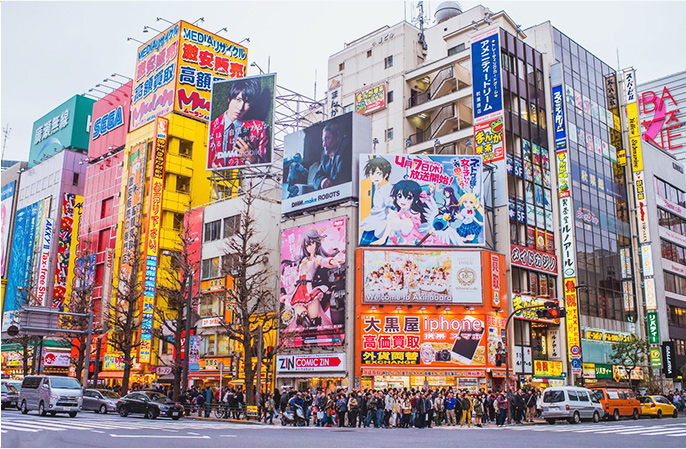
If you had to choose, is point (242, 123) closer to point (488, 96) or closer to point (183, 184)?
point (183, 184)

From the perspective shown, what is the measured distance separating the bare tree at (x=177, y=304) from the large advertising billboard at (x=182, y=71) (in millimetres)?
11304

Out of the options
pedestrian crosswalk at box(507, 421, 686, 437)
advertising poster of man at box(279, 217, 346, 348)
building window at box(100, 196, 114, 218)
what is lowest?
pedestrian crosswalk at box(507, 421, 686, 437)

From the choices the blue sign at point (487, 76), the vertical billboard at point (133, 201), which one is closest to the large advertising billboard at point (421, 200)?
the blue sign at point (487, 76)

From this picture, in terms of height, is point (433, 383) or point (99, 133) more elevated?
point (99, 133)

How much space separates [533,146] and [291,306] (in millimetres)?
21570

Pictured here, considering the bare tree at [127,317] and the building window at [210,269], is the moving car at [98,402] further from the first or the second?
the building window at [210,269]

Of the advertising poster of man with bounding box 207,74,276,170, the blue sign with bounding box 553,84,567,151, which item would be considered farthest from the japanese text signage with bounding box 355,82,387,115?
the blue sign with bounding box 553,84,567,151

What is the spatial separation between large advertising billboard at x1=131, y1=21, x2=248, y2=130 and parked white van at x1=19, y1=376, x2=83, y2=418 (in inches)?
1360

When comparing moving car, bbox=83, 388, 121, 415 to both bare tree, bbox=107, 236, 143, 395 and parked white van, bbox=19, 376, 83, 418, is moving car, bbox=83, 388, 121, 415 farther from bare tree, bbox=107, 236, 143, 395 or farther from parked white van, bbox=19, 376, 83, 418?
parked white van, bbox=19, 376, 83, 418

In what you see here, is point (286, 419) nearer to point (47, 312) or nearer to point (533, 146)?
point (47, 312)

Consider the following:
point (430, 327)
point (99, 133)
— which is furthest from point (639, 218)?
point (99, 133)

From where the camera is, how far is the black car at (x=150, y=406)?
30906 millimetres

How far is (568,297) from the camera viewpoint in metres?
46.2

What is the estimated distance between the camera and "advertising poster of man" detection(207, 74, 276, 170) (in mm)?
49719
